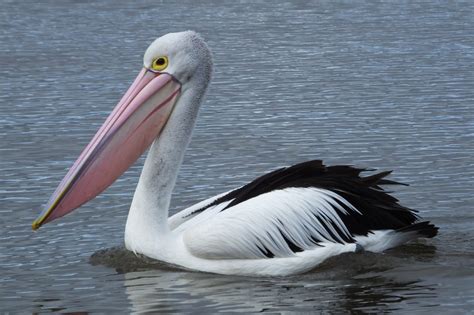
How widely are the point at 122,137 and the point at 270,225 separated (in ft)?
3.01

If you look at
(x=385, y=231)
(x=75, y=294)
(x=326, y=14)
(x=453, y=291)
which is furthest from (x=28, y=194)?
(x=326, y=14)

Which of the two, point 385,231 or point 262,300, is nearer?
point 262,300

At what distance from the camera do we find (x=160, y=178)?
6.63m

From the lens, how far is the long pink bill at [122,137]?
6.46m

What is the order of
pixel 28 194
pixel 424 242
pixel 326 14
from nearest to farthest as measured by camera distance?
pixel 424 242, pixel 28 194, pixel 326 14

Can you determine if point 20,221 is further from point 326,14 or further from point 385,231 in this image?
point 326,14

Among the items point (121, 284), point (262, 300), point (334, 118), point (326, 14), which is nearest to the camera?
point (262, 300)

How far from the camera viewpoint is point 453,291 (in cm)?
598

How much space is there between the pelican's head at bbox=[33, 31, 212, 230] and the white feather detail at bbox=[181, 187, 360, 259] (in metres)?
0.50

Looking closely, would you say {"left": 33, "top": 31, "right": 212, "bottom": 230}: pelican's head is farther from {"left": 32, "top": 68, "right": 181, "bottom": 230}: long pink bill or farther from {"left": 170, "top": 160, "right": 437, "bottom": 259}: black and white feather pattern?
{"left": 170, "top": 160, "right": 437, "bottom": 259}: black and white feather pattern

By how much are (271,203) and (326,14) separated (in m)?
8.93

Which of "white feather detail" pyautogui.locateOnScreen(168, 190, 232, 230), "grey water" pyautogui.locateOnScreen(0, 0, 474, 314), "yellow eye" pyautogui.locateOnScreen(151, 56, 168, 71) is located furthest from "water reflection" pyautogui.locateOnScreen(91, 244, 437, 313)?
"yellow eye" pyautogui.locateOnScreen(151, 56, 168, 71)

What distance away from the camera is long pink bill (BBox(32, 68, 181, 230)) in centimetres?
646

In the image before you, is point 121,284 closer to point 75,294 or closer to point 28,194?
point 75,294
